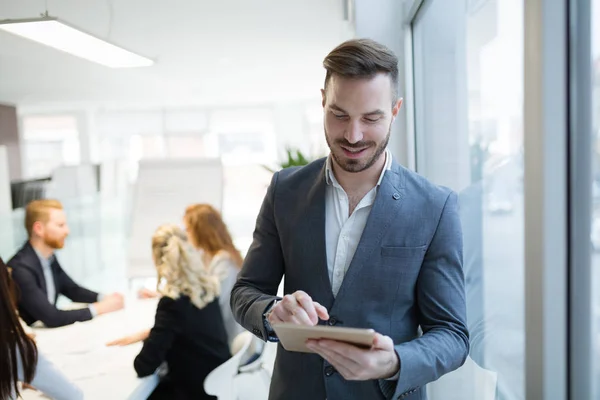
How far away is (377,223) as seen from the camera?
1.25 meters

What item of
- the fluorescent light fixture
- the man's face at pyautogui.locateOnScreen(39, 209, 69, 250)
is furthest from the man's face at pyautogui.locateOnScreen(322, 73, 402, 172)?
the man's face at pyautogui.locateOnScreen(39, 209, 69, 250)

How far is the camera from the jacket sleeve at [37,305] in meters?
3.41

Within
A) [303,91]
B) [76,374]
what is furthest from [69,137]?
[76,374]

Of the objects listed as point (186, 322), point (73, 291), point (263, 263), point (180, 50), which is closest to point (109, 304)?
point (73, 291)

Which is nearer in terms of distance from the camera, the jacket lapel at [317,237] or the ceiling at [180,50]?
the jacket lapel at [317,237]

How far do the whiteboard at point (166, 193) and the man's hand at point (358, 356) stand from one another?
13.8 ft

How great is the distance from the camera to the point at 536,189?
934 millimetres

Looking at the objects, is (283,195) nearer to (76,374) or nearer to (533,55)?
(533,55)

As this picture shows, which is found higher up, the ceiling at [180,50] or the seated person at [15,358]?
the ceiling at [180,50]

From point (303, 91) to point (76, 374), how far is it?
10304 millimetres

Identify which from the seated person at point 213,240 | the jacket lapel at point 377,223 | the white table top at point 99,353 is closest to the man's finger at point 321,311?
the jacket lapel at point 377,223

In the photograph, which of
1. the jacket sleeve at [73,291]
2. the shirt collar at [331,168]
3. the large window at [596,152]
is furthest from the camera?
the jacket sleeve at [73,291]

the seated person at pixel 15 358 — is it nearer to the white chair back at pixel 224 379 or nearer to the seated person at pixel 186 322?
the seated person at pixel 186 322

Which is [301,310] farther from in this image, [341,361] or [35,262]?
[35,262]
